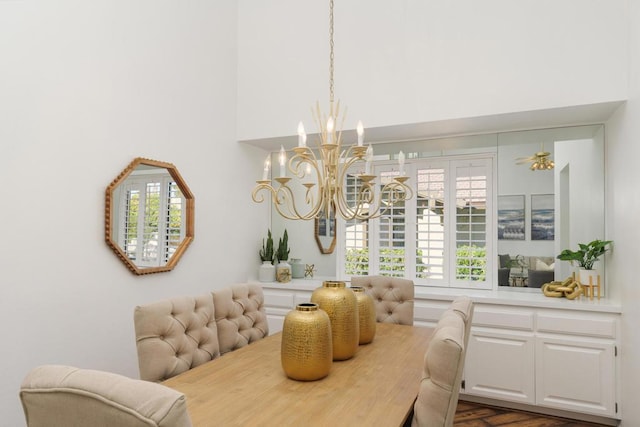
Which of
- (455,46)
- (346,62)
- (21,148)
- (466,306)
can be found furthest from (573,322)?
(21,148)

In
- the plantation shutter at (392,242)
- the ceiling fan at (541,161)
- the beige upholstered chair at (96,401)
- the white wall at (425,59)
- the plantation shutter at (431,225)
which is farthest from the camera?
the plantation shutter at (392,242)

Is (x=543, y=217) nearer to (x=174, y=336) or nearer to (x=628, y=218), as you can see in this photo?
(x=628, y=218)

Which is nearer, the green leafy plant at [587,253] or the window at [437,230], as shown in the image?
the green leafy plant at [587,253]

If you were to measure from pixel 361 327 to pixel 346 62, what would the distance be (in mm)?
2191

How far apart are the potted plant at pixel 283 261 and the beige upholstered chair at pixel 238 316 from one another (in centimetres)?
133

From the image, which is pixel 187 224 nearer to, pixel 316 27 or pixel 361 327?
pixel 361 327

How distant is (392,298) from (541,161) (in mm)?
1700

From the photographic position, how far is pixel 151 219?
2852 millimetres

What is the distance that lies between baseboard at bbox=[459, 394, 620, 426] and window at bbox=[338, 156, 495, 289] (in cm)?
87

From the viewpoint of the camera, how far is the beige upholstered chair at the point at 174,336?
170 cm

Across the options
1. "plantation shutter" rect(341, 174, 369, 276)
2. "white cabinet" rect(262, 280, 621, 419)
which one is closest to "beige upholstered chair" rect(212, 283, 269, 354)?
"white cabinet" rect(262, 280, 621, 419)

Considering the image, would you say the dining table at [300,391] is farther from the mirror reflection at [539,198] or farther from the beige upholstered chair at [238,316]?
the mirror reflection at [539,198]

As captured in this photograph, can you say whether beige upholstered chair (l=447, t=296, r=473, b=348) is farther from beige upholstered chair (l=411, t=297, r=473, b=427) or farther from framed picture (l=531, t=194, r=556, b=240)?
framed picture (l=531, t=194, r=556, b=240)

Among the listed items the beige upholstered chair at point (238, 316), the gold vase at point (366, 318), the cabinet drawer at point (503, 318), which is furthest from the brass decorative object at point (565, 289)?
the beige upholstered chair at point (238, 316)
